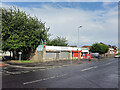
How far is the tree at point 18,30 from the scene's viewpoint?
77.1 ft

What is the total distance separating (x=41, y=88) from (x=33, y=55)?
23.8 meters

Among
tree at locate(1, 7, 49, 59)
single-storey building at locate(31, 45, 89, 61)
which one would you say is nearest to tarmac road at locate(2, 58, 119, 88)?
tree at locate(1, 7, 49, 59)

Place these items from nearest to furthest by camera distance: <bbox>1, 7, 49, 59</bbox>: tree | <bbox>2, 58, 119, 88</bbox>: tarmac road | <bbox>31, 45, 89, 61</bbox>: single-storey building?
<bbox>2, 58, 119, 88</bbox>: tarmac road < <bbox>1, 7, 49, 59</bbox>: tree < <bbox>31, 45, 89, 61</bbox>: single-storey building

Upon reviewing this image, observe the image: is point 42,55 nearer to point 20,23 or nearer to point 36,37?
point 36,37

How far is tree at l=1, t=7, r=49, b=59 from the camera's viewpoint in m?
23.5

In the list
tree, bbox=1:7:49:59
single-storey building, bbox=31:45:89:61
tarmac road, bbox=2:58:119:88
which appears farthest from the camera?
single-storey building, bbox=31:45:89:61

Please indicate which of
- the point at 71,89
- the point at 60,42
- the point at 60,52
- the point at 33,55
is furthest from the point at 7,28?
the point at 60,42

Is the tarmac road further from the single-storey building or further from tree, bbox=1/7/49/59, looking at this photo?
the single-storey building

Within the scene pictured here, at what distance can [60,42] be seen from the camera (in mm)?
59094

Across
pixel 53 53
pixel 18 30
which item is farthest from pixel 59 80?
pixel 53 53

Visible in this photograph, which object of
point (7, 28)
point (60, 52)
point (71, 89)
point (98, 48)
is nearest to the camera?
point (71, 89)

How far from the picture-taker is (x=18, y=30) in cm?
2484

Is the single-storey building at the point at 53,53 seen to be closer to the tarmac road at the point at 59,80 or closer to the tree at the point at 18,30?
the tree at the point at 18,30

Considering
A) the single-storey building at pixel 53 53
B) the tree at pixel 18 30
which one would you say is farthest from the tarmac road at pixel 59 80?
the single-storey building at pixel 53 53
